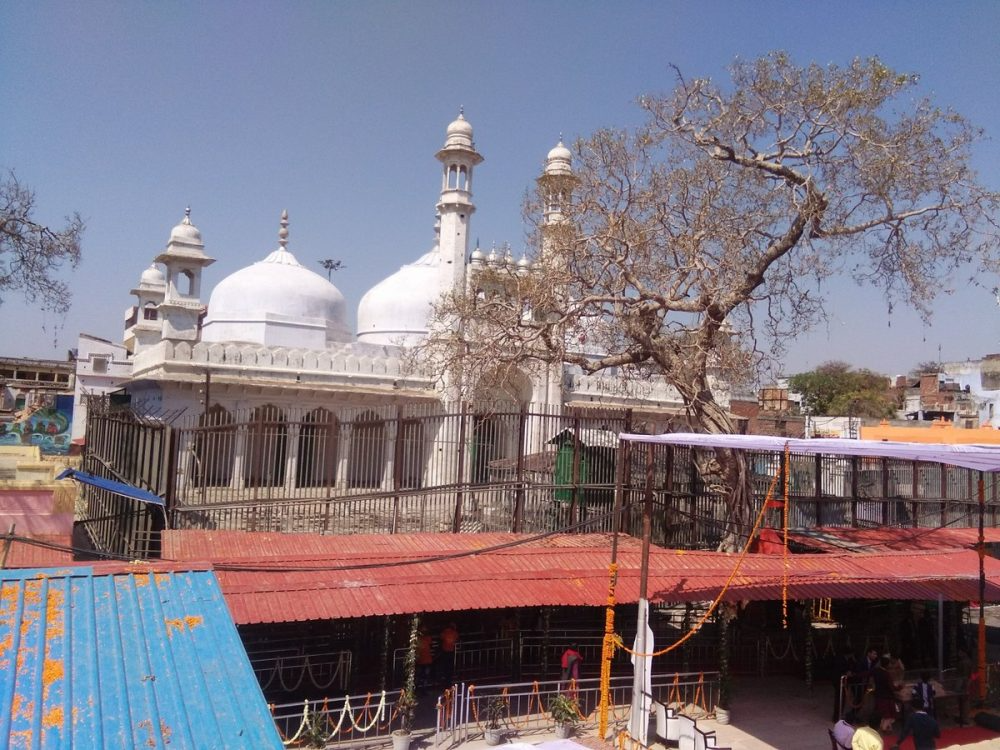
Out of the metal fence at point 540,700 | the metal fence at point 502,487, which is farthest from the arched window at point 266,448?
the metal fence at point 540,700

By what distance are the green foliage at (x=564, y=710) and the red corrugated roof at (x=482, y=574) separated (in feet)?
3.83

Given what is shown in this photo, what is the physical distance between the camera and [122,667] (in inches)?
202

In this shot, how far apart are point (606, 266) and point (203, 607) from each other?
34.3 ft

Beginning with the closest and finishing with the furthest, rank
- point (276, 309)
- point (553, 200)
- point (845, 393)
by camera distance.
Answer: point (553, 200), point (276, 309), point (845, 393)

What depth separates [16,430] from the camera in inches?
1556

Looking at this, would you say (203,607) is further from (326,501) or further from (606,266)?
(606,266)

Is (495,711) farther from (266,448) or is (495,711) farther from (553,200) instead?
(553,200)

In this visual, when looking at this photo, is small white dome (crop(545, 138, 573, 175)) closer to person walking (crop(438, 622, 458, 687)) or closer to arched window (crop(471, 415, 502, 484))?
arched window (crop(471, 415, 502, 484))

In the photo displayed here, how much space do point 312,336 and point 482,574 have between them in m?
21.9

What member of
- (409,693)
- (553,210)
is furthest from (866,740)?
(553,210)

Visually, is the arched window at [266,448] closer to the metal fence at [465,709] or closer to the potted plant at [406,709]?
the metal fence at [465,709]

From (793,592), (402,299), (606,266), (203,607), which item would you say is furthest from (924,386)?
(203,607)

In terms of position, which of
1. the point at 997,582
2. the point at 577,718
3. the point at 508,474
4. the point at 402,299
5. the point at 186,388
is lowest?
the point at 577,718

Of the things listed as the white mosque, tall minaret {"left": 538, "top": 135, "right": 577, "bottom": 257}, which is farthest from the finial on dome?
tall minaret {"left": 538, "top": 135, "right": 577, "bottom": 257}
